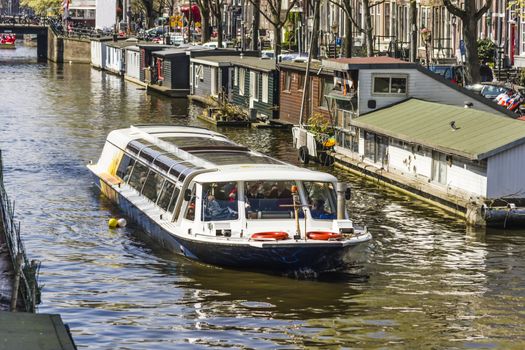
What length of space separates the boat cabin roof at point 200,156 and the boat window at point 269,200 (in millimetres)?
219

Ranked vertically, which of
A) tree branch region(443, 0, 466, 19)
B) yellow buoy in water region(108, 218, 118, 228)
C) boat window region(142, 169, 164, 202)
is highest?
tree branch region(443, 0, 466, 19)

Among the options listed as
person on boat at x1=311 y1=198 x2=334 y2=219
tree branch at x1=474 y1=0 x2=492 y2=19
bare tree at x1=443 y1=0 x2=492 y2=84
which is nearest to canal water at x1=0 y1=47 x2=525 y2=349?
person on boat at x1=311 y1=198 x2=334 y2=219

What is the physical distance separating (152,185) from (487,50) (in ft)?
155

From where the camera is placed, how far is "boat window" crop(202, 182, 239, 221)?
3253 centimetres

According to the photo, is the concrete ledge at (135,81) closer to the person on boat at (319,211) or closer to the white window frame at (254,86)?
the white window frame at (254,86)

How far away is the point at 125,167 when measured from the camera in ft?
143

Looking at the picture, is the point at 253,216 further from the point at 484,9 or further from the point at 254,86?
the point at 254,86

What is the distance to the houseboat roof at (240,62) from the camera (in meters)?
73.7

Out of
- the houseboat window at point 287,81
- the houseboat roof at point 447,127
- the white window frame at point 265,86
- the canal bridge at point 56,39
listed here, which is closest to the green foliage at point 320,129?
the houseboat roof at point 447,127

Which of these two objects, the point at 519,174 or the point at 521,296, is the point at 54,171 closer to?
the point at 519,174

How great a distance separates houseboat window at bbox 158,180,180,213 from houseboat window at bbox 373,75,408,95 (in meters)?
17.4

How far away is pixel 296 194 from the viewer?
108 ft

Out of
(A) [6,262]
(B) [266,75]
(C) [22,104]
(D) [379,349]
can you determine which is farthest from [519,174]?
(C) [22,104]

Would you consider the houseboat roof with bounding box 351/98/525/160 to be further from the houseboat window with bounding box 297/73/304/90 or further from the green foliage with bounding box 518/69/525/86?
the green foliage with bounding box 518/69/525/86
